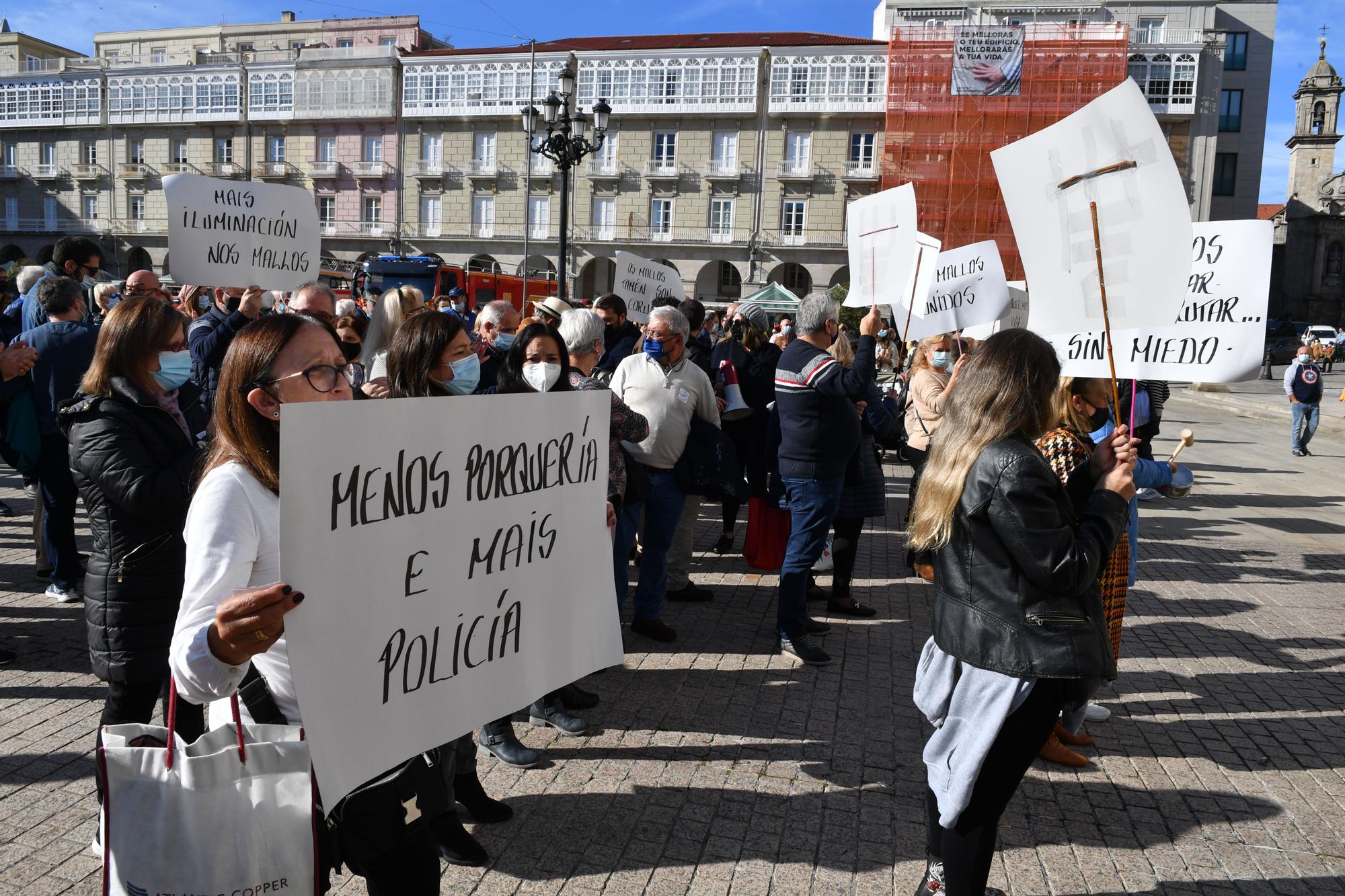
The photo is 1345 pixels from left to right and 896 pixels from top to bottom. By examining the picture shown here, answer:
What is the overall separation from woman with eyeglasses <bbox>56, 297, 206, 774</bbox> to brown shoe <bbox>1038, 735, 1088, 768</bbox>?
10.6 ft

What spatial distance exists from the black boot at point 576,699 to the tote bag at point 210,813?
2.42 m

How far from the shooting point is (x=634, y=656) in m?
5.02

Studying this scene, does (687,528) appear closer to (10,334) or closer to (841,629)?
(841,629)

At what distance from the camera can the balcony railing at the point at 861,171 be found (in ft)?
141

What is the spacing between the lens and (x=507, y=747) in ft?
12.3

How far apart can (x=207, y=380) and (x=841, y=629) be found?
3907 millimetres

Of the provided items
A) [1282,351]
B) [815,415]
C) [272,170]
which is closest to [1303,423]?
[815,415]

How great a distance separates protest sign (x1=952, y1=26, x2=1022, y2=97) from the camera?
127 feet

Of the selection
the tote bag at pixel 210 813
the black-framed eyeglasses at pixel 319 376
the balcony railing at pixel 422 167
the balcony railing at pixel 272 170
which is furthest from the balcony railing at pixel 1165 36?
the tote bag at pixel 210 813

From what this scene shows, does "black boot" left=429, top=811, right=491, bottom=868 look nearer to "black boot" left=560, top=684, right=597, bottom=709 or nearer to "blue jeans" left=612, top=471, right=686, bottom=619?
"black boot" left=560, top=684, right=597, bottom=709

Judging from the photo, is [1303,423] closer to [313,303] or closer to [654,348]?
[654,348]

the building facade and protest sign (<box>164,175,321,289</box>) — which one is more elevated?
the building facade

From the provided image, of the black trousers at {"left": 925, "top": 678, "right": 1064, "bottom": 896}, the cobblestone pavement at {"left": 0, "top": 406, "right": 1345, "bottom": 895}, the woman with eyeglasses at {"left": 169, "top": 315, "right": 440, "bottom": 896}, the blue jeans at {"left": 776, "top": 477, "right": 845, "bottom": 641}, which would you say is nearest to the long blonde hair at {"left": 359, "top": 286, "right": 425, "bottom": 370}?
the cobblestone pavement at {"left": 0, "top": 406, "right": 1345, "bottom": 895}

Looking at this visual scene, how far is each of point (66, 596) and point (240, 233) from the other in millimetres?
2402
